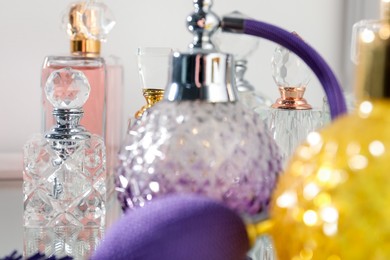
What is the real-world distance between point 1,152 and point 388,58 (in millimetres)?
802

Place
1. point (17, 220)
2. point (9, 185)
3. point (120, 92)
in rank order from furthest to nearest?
point (120, 92) → point (9, 185) → point (17, 220)

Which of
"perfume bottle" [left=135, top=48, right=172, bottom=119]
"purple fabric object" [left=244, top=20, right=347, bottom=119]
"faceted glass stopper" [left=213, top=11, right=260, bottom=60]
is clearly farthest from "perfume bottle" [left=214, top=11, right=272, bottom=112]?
"purple fabric object" [left=244, top=20, right=347, bottom=119]

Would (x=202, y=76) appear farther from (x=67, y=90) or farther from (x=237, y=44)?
(x=237, y=44)

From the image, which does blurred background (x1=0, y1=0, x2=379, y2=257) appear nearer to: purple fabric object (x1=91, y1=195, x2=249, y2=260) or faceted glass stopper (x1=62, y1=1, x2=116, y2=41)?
faceted glass stopper (x1=62, y1=1, x2=116, y2=41)

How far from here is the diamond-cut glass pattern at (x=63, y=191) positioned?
558mm

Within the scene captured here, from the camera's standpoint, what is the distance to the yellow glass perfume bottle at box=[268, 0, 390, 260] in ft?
0.67

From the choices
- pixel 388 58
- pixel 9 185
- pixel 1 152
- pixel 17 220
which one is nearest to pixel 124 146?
pixel 388 58

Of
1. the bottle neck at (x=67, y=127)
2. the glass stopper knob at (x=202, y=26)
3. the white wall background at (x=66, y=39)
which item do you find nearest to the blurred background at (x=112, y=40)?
the white wall background at (x=66, y=39)

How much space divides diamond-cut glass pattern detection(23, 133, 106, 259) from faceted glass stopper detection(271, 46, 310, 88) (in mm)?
146

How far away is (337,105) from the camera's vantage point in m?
0.32

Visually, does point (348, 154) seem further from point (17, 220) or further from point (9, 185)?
point (9, 185)

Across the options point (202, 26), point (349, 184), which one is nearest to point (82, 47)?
point (202, 26)

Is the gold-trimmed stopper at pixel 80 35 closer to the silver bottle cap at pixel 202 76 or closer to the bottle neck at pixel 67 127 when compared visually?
the bottle neck at pixel 67 127

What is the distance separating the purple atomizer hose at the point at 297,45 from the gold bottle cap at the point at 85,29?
536 mm
